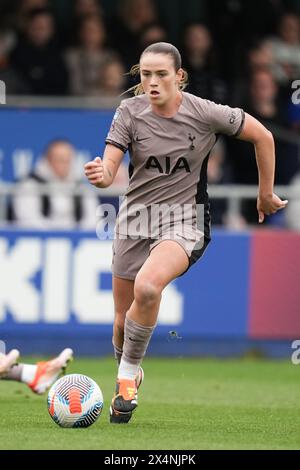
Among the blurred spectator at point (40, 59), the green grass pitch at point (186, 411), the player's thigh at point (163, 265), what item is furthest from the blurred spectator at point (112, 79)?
the player's thigh at point (163, 265)

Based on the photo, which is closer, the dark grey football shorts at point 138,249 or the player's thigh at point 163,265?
the player's thigh at point 163,265

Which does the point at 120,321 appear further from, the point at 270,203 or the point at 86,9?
the point at 86,9

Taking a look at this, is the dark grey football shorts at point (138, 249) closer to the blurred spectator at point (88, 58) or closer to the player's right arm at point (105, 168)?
the player's right arm at point (105, 168)

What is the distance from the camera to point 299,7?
59.8ft

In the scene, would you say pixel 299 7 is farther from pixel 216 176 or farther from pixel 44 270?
pixel 44 270

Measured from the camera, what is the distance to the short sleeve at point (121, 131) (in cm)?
845

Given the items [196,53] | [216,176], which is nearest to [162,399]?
[216,176]

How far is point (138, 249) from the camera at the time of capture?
8695 mm

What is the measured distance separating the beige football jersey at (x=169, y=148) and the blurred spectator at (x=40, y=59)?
657 cm

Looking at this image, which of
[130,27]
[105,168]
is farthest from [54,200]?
[105,168]

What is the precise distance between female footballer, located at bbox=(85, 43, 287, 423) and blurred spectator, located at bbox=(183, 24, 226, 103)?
6.15 meters

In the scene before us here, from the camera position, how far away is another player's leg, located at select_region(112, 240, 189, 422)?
26.7 feet

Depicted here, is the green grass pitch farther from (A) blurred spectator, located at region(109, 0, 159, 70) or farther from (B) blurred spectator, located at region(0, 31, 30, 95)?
(A) blurred spectator, located at region(109, 0, 159, 70)

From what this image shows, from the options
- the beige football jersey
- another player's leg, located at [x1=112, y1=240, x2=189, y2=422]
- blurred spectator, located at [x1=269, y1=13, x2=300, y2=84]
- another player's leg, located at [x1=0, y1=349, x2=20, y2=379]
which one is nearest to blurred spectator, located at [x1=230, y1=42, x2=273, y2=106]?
blurred spectator, located at [x1=269, y1=13, x2=300, y2=84]
